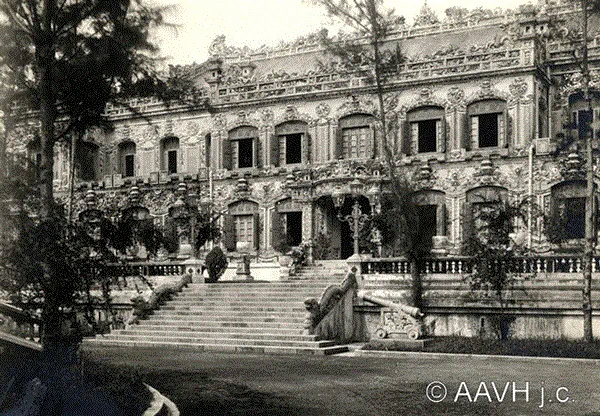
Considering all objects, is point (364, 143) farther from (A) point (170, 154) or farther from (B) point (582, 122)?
(A) point (170, 154)

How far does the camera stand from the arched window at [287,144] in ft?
115

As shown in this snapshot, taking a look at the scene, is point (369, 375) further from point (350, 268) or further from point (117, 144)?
point (117, 144)

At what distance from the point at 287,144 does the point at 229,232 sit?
4.59m

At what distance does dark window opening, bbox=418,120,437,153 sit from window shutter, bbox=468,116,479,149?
1500 mm

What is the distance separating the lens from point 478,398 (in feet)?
40.8

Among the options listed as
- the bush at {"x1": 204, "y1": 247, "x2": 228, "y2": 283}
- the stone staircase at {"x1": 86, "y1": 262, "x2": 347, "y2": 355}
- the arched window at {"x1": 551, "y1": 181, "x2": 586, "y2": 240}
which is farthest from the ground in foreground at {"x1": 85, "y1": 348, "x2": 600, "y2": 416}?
the arched window at {"x1": 551, "y1": 181, "x2": 586, "y2": 240}

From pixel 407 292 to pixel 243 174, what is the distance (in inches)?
546

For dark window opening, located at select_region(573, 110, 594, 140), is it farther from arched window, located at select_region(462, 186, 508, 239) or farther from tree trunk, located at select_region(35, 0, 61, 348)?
tree trunk, located at select_region(35, 0, 61, 348)

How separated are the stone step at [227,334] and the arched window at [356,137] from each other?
13.6 metres

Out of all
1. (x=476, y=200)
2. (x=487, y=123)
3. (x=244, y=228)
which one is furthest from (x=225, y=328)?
(x=487, y=123)

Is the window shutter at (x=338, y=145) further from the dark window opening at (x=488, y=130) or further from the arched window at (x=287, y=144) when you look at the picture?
the dark window opening at (x=488, y=130)

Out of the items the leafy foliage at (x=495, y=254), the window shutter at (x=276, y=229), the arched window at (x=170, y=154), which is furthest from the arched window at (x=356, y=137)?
the leafy foliage at (x=495, y=254)

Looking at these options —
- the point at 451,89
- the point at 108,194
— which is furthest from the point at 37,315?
the point at 108,194

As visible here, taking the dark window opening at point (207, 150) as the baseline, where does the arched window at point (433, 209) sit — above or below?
below
